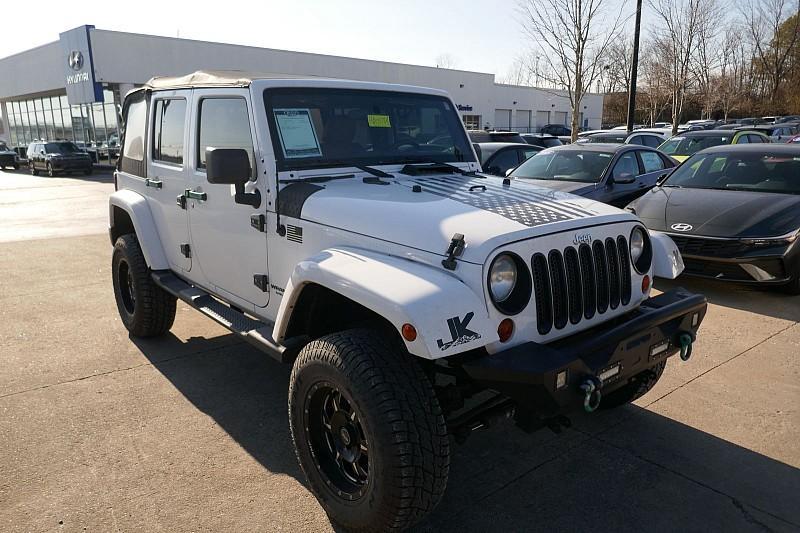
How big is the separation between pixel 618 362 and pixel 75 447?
305cm

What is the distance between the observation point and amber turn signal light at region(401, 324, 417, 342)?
2322mm

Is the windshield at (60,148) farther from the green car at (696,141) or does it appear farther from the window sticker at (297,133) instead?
the window sticker at (297,133)

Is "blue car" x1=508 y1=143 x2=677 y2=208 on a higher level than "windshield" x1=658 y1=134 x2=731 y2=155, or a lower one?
lower

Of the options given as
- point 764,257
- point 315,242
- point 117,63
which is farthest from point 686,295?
point 117,63

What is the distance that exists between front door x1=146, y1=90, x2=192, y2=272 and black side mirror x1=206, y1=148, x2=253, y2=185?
113 cm

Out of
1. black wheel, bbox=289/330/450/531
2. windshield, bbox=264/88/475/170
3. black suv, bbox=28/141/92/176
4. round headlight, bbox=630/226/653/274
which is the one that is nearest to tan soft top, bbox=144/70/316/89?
windshield, bbox=264/88/475/170

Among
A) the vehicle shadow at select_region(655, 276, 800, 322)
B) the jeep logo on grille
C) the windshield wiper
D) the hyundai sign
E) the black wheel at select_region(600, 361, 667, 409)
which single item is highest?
the hyundai sign

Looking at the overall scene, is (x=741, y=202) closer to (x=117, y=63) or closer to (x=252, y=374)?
(x=252, y=374)

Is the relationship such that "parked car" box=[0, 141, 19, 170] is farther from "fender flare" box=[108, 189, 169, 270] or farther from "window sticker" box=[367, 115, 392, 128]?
"window sticker" box=[367, 115, 392, 128]

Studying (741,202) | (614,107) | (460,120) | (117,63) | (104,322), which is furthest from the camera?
(614,107)

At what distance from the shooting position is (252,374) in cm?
455

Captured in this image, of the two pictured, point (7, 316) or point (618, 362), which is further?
point (7, 316)

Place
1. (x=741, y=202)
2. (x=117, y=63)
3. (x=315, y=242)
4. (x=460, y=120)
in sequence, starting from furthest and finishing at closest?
(x=117, y=63)
(x=741, y=202)
(x=460, y=120)
(x=315, y=242)

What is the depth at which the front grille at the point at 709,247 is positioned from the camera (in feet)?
20.2
